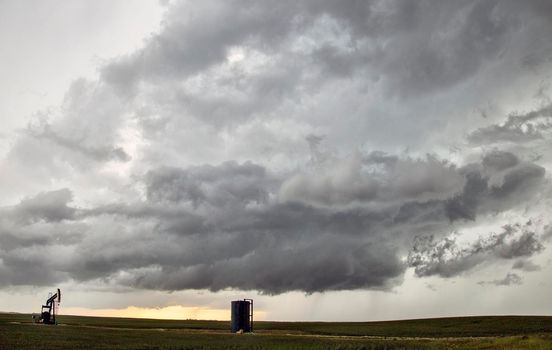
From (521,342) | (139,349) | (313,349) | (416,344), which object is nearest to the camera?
(139,349)

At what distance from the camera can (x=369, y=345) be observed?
67.3 metres

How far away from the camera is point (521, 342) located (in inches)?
2552

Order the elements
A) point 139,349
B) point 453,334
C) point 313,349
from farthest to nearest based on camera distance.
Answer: point 453,334, point 313,349, point 139,349

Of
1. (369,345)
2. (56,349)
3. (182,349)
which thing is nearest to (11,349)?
(56,349)

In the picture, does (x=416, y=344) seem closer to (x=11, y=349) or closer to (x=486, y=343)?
(x=486, y=343)

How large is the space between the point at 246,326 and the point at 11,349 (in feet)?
187

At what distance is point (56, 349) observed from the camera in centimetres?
5388

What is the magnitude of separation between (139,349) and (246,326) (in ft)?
165

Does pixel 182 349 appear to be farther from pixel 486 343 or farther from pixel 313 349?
pixel 486 343

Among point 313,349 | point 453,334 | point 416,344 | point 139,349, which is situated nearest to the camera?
point 139,349

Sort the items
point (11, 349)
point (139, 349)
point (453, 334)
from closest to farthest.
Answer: point (11, 349) < point (139, 349) < point (453, 334)

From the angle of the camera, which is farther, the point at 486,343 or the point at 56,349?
the point at 486,343

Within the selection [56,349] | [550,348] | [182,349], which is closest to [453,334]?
[550,348]

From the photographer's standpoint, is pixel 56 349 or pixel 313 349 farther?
pixel 313 349
